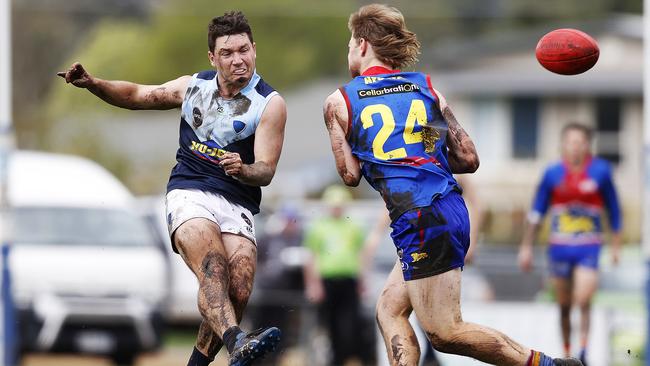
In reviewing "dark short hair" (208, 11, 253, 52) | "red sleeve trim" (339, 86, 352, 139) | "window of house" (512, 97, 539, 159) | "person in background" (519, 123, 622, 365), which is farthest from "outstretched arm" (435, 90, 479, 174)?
"window of house" (512, 97, 539, 159)

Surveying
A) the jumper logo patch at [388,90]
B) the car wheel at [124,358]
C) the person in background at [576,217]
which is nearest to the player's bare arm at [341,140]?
the jumper logo patch at [388,90]

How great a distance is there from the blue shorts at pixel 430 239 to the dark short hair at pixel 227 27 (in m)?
1.43

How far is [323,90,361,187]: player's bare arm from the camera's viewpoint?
739 centimetres

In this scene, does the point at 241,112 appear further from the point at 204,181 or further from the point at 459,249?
the point at 459,249

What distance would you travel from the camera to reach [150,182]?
117 feet

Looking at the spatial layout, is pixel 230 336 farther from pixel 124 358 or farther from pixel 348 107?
pixel 124 358

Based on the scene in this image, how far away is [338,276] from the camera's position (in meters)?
15.9

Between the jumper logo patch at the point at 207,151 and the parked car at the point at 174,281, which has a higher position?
the jumper logo patch at the point at 207,151

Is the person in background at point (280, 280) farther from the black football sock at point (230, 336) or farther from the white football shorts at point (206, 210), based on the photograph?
the black football sock at point (230, 336)

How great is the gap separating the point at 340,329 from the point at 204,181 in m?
8.50

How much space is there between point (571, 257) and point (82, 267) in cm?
679

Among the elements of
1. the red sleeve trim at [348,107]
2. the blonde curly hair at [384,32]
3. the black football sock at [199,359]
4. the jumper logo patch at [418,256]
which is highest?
the blonde curly hair at [384,32]

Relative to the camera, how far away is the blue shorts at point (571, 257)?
43.3 ft

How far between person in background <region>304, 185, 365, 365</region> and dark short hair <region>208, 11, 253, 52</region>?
27.2 ft
